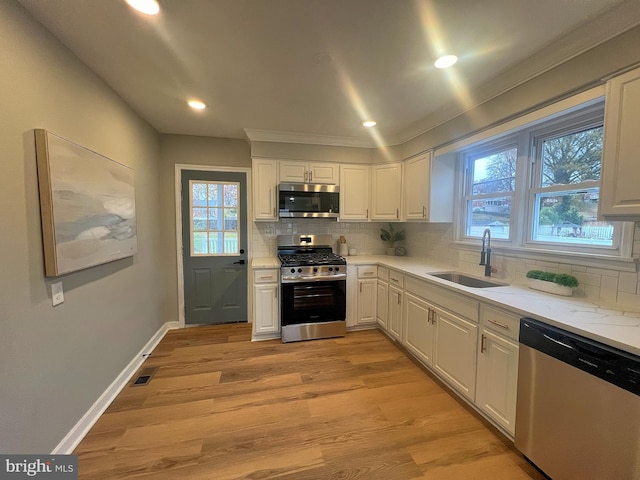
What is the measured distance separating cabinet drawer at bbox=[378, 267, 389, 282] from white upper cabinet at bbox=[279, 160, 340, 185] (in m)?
1.29

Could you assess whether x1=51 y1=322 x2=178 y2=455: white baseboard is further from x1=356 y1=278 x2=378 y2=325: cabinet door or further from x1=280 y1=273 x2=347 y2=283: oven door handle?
x1=356 y1=278 x2=378 y2=325: cabinet door

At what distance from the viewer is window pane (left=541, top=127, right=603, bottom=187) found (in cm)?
184

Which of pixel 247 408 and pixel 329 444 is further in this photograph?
pixel 247 408

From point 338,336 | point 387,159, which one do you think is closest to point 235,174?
point 387,159

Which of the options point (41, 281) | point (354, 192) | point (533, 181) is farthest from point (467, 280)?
point (41, 281)

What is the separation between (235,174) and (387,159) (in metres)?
2.08

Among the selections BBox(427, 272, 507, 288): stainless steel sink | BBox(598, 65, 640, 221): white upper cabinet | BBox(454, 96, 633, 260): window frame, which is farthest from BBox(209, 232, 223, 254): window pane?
BBox(598, 65, 640, 221): white upper cabinet

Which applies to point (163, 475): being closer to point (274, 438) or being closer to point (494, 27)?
point (274, 438)

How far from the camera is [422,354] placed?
2.58 m

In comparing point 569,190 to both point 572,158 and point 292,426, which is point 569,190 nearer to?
point 572,158

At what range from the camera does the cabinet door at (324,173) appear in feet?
11.6

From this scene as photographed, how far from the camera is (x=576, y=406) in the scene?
132 centimetres

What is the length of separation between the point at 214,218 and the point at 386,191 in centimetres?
236

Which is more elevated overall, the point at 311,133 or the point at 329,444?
the point at 311,133
